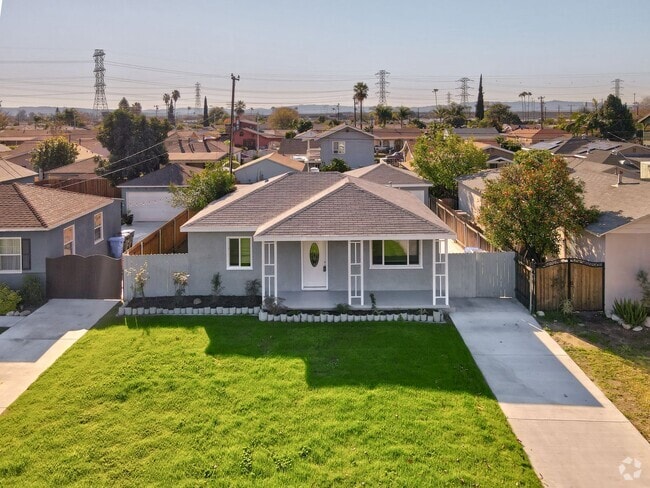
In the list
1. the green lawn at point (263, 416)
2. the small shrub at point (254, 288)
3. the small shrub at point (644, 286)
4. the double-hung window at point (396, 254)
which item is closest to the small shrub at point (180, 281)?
the small shrub at point (254, 288)

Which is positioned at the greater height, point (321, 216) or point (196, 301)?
point (321, 216)

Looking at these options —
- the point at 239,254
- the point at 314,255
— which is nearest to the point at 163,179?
the point at 239,254

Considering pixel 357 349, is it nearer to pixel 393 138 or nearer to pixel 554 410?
pixel 554 410

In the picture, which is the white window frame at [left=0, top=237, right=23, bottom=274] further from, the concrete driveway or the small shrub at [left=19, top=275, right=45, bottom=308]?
the concrete driveway

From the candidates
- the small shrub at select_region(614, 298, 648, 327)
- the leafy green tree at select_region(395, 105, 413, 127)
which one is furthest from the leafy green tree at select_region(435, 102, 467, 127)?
the small shrub at select_region(614, 298, 648, 327)

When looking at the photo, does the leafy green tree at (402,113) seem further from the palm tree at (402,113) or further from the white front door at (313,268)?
the white front door at (313,268)

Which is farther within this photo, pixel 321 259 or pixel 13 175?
pixel 13 175
